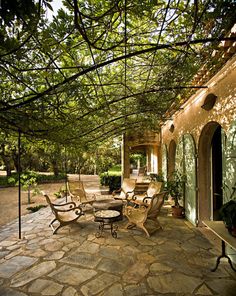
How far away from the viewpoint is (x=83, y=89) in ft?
9.78

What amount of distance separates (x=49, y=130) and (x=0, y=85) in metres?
1.25

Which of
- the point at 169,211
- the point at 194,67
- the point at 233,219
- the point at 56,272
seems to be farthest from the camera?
the point at 169,211

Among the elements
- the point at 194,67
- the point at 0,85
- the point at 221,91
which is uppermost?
the point at 194,67

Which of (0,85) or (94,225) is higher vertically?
(0,85)

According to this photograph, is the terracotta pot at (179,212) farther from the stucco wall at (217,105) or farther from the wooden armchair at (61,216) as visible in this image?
the wooden armchair at (61,216)

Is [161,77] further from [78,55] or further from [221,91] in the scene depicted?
[78,55]

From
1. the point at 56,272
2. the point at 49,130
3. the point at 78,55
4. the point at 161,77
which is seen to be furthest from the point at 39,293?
the point at 161,77

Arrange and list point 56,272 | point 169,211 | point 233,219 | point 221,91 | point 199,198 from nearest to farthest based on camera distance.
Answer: point 233,219
point 56,272
point 221,91
point 199,198
point 169,211

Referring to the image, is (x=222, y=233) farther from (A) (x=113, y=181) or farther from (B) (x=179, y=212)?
(A) (x=113, y=181)

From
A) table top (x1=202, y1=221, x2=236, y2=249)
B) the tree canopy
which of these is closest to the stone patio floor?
table top (x1=202, y1=221, x2=236, y2=249)

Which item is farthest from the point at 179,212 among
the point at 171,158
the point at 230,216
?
the point at 230,216

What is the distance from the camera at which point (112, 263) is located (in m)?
3.22

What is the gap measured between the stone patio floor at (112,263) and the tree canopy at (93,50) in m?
2.24

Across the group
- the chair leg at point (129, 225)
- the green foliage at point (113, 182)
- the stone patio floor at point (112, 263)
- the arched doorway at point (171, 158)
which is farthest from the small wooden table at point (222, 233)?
the green foliage at point (113, 182)
